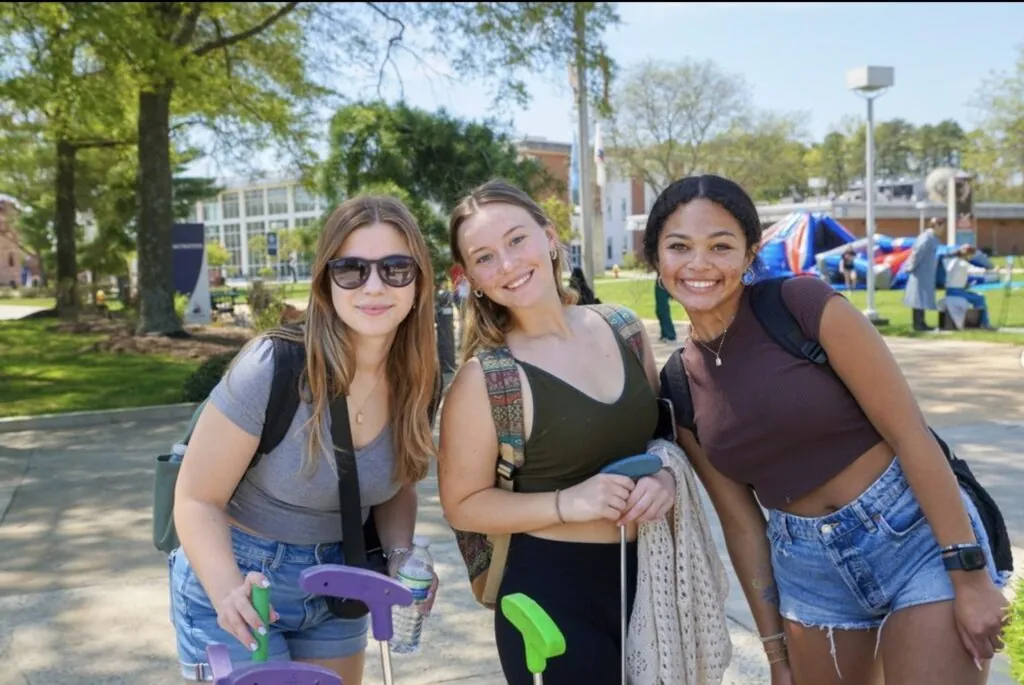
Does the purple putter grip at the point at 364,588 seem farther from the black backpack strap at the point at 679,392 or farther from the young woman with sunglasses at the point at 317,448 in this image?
the black backpack strap at the point at 679,392

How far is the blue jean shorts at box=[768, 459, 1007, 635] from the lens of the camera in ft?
6.83

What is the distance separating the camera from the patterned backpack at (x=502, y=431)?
2.17 meters

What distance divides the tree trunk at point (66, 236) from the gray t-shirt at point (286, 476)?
25641 mm

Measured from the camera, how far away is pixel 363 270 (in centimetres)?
218

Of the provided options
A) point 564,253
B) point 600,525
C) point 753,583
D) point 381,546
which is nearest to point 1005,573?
point 753,583

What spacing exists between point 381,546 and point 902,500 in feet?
4.13

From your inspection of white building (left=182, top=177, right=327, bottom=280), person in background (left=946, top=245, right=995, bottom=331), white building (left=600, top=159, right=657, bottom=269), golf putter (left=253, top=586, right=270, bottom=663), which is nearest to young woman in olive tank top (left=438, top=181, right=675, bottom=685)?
golf putter (left=253, top=586, right=270, bottom=663)

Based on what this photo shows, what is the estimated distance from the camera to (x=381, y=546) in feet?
7.82

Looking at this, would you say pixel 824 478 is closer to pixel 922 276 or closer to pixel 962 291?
pixel 922 276

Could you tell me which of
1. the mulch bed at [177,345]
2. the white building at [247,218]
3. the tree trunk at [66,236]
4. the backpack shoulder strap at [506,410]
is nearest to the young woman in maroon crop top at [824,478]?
the backpack shoulder strap at [506,410]

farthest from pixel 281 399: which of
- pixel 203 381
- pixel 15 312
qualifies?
pixel 15 312

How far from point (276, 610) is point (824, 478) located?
1.32 m

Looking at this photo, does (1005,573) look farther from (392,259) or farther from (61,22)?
(61,22)

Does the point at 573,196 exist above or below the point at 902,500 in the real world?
above
